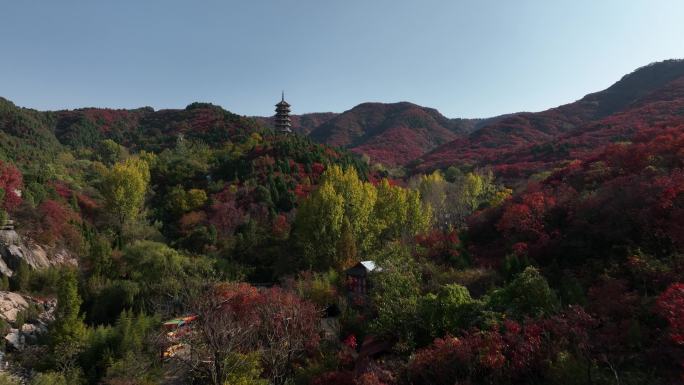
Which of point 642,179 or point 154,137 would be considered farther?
point 154,137

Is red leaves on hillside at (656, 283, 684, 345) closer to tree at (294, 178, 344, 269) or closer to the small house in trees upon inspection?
the small house in trees

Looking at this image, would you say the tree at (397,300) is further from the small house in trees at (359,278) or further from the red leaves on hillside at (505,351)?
the small house in trees at (359,278)

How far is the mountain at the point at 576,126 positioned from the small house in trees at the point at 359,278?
3686 cm

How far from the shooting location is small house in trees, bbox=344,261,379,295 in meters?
21.7

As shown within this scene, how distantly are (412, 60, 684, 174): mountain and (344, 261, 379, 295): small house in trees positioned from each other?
36856 mm

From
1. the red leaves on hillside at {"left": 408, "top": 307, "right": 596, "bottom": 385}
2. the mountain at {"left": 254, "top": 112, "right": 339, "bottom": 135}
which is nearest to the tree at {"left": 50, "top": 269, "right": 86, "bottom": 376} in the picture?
the red leaves on hillside at {"left": 408, "top": 307, "right": 596, "bottom": 385}

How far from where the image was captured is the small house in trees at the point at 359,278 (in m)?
21.7

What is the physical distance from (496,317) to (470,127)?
5611 inches

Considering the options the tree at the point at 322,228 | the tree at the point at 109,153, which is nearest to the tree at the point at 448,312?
the tree at the point at 322,228

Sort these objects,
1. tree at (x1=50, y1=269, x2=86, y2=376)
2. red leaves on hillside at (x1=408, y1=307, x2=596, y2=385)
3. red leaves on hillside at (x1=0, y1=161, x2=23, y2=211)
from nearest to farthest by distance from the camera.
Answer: red leaves on hillside at (x1=408, y1=307, x2=596, y2=385) < tree at (x1=50, y1=269, x2=86, y2=376) < red leaves on hillside at (x1=0, y1=161, x2=23, y2=211)

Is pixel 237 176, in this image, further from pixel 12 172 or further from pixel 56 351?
pixel 56 351

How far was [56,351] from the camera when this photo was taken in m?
16.5

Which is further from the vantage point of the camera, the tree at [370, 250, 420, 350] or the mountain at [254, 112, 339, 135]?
the mountain at [254, 112, 339, 135]

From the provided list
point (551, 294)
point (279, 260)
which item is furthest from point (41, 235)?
point (551, 294)
